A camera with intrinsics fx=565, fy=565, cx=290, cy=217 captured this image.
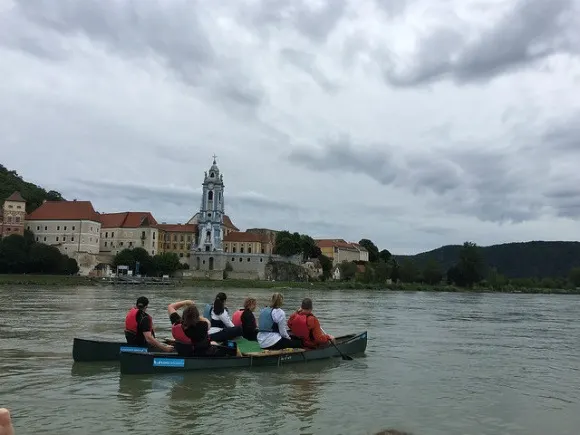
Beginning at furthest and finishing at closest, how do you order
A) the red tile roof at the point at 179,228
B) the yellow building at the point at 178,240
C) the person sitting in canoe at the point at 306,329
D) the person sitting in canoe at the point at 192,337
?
the red tile roof at the point at 179,228 → the yellow building at the point at 178,240 → the person sitting in canoe at the point at 306,329 → the person sitting in canoe at the point at 192,337

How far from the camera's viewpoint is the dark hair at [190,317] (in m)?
12.3

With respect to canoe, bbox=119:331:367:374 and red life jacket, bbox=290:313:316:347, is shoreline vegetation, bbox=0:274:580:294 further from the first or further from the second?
canoe, bbox=119:331:367:374

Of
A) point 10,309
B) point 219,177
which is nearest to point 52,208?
point 219,177

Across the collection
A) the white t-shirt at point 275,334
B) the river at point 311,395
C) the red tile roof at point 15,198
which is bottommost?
the river at point 311,395

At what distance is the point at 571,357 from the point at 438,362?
5.22 m

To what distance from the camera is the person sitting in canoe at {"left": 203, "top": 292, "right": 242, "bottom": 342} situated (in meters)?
14.4

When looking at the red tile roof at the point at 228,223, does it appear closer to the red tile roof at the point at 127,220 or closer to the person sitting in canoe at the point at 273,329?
the red tile roof at the point at 127,220

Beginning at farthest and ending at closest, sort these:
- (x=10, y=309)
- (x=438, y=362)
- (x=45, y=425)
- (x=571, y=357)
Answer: (x=10, y=309) → (x=571, y=357) → (x=438, y=362) → (x=45, y=425)

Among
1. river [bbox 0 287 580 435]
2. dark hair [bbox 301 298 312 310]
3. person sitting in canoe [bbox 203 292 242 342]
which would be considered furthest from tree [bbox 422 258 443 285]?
person sitting in canoe [bbox 203 292 242 342]

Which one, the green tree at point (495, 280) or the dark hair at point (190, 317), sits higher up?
the green tree at point (495, 280)

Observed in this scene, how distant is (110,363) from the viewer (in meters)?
14.3

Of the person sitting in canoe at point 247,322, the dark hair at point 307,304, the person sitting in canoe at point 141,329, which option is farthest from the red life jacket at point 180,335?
the dark hair at point 307,304

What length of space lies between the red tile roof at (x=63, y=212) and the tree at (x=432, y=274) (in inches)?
2867

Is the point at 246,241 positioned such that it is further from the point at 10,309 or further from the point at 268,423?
the point at 268,423
